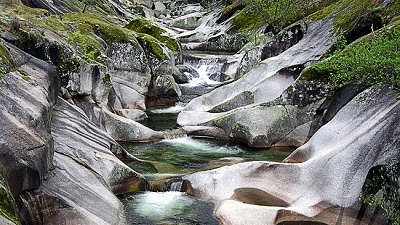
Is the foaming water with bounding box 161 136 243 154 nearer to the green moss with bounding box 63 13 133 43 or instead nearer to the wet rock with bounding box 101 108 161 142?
the wet rock with bounding box 101 108 161 142

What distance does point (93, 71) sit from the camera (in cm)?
1828

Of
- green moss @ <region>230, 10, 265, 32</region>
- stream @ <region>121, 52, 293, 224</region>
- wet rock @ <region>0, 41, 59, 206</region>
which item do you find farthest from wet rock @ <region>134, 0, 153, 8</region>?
wet rock @ <region>0, 41, 59, 206</region>

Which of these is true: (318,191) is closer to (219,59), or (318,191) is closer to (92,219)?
(92,219)

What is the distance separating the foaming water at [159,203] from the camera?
1255 cm

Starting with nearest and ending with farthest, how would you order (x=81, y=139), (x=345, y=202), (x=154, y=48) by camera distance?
(x=345, y=202), (x=81, y=139), (x=154, y=48)

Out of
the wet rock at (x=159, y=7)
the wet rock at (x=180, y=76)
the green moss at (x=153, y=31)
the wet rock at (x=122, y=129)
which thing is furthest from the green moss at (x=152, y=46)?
the wet rock at (x=159, y=7)

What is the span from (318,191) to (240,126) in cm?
810

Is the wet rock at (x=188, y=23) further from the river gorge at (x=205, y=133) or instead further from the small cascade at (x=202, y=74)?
the river gorge at (x=205, y=133)

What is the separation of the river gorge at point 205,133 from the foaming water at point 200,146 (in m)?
0.11

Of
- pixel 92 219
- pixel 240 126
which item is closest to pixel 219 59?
pixel 240 126

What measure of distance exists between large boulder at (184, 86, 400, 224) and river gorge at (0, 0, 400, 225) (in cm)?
4

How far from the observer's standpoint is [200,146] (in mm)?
20344

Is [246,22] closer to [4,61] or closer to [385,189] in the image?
[4,61]

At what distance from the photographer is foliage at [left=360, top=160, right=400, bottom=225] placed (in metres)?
9.68
